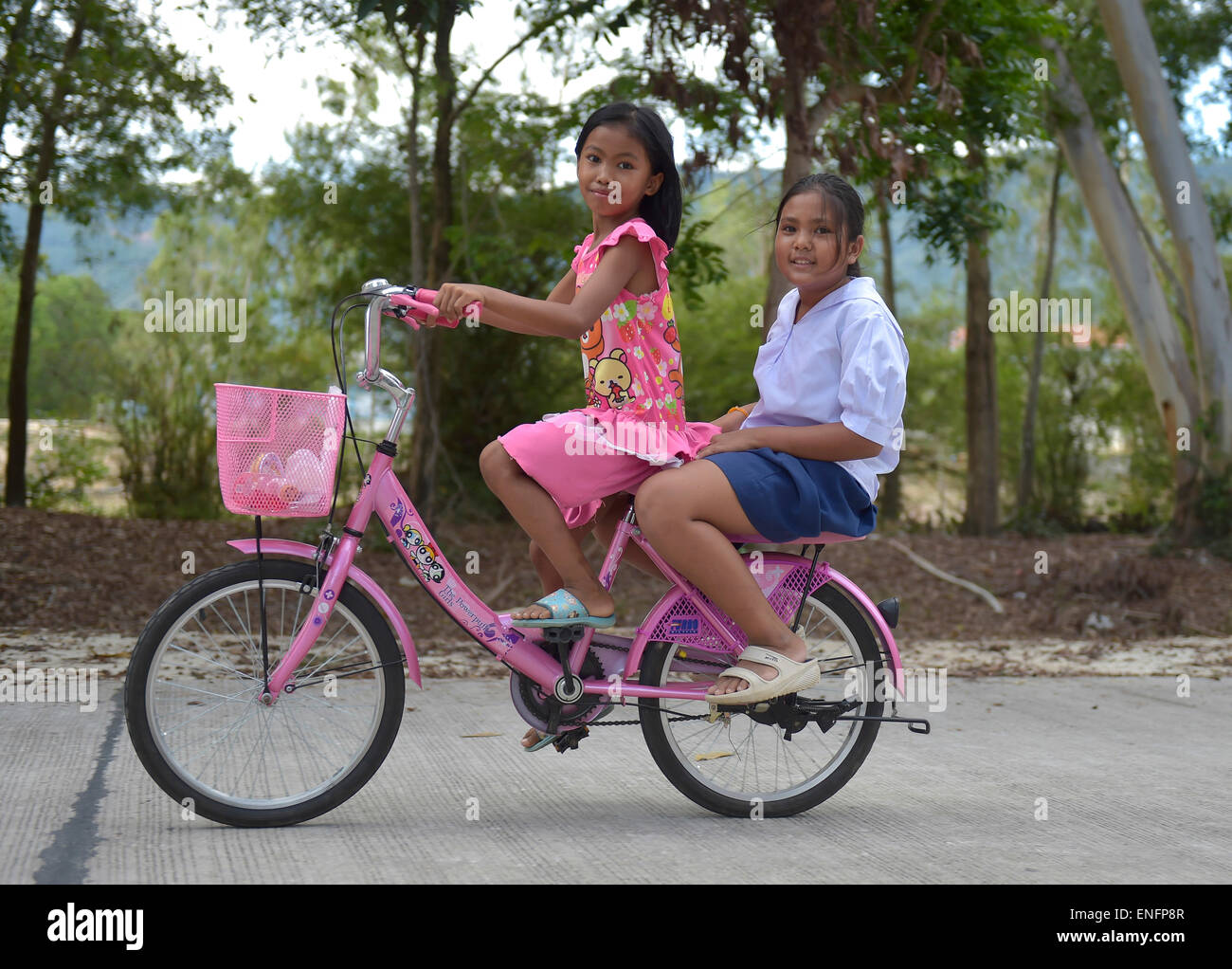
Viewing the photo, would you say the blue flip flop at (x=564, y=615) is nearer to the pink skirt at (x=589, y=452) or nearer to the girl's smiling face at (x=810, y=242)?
the pink skirt at (x=589, y=452)

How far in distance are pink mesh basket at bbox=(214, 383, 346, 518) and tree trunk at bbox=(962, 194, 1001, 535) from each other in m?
11.2

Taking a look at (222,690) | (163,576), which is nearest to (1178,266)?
(163,576)

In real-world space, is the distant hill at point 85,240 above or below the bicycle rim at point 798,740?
above

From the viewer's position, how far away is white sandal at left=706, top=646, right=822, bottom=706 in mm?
3348

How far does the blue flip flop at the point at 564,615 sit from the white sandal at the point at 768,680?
355 millimetres

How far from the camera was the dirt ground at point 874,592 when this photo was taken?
22.6 ft

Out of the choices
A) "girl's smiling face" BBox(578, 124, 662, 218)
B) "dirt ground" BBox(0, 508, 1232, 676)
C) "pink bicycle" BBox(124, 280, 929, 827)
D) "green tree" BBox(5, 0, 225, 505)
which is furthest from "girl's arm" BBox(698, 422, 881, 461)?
"green tree" BBox(5, 0, 225, 505)

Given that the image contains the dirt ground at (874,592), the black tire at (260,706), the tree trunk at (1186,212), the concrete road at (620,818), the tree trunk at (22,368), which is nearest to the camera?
the concrete road at (620,818)

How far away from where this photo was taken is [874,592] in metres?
9.07

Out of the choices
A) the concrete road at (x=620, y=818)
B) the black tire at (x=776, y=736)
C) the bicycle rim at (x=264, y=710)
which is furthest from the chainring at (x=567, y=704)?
the bicycle rim at (x=264, y=710)

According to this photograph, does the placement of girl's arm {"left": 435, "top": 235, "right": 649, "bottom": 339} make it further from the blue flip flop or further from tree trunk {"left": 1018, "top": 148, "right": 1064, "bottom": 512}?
tree trunk {"left": 1018, "top": 148, "right": 1064, "bottom": 512}
